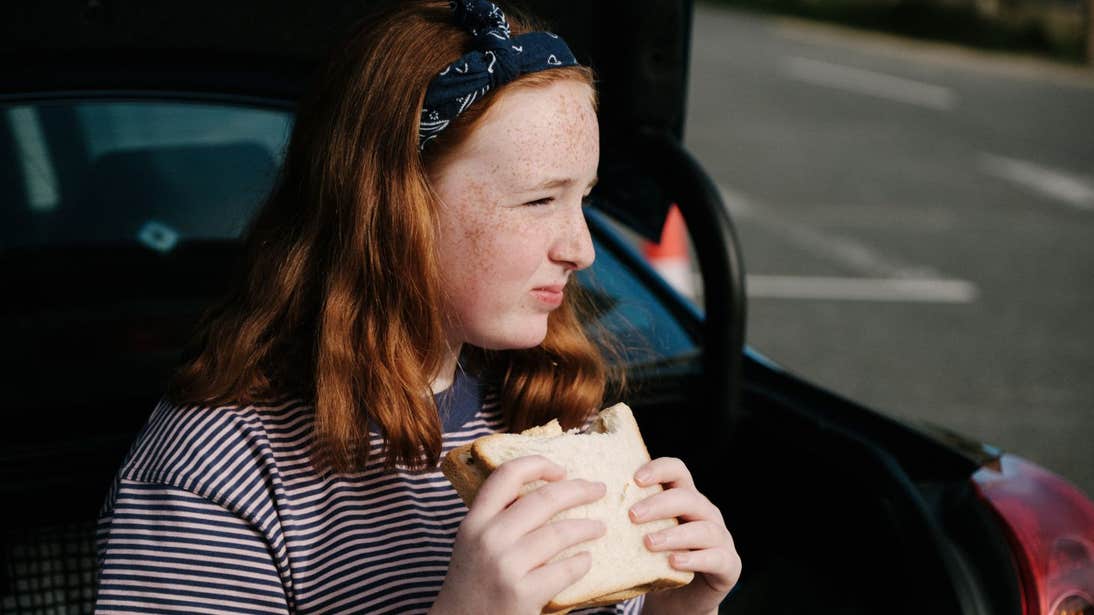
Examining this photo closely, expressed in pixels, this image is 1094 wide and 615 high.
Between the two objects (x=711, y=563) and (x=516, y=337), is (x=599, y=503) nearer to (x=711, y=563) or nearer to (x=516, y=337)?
(x=711, y=563)

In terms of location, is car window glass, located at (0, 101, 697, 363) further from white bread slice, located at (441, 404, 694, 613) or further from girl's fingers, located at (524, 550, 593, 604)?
girl's fingers, located at (524, 550, 593, 604)

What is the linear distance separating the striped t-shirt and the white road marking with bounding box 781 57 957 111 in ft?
37.5

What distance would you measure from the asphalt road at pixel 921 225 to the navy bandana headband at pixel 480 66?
12.6 ft

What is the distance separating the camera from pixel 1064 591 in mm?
1712

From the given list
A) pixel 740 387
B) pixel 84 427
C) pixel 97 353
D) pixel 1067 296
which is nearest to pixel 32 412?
pixel 84 427

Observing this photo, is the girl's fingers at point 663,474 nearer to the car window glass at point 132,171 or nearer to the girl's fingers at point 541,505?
the girl's fingers at point 541,505

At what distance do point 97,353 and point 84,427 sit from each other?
65 centimetres

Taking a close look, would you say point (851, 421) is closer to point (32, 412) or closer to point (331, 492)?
point (331, 492)

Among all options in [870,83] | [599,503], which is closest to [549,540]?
[599,503]

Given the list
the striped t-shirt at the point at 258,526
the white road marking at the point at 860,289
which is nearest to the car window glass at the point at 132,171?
the striped t-shirt at the point at 258,526

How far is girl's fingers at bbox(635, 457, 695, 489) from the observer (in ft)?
4.20

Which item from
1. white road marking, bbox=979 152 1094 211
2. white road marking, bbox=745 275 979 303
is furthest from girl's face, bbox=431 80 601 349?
white road marking, bbox=979 152 1094 211

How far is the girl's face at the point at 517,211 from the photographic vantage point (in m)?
1.35

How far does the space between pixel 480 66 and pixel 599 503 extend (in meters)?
0.49
